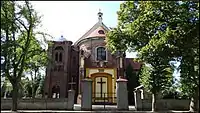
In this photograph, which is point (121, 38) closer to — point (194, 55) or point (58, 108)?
point (194, 55)

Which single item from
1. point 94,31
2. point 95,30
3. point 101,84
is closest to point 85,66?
point 101,84

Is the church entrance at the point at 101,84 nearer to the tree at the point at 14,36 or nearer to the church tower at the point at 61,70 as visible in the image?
the church tower at the point at 61,70

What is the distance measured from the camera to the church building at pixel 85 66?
Answer: 32.8 m

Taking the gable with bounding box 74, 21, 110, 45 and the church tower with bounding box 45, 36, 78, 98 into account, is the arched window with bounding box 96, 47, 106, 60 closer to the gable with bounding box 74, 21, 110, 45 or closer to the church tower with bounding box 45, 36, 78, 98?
the gable with bounding box 74, 21, 110, 45

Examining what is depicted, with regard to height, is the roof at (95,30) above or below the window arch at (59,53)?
above

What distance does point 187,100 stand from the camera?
22.2m

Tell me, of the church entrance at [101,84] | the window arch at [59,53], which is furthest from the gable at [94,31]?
the church entrance at [101,84]

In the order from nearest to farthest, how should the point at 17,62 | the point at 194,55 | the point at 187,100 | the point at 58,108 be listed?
the point at 194,55 → the point at 17,62 → the point at 58,108 → the point at 187,100

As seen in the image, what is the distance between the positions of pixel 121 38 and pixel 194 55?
597 centimetres

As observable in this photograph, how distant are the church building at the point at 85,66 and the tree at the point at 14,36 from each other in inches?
481

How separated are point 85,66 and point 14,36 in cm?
1530

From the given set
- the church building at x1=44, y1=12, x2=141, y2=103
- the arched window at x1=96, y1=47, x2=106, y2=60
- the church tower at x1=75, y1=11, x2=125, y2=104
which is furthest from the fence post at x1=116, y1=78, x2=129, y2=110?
the arched window at x1=96, y1=47, x2=106, y2=60

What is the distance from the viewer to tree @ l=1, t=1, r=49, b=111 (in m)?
17.4

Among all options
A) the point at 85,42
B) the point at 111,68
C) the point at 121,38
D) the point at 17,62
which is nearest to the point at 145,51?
the point at 121,38
